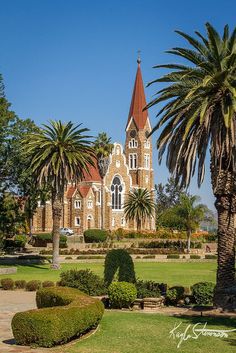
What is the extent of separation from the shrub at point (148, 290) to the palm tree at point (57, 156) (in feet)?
59.6

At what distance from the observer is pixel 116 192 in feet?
288

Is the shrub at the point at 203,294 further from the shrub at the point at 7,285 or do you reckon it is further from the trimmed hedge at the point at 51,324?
the shrub at the point at 7,285

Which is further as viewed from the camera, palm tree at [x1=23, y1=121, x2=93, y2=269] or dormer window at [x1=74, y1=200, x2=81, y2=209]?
dormer window at [x1=74, y1=200, x2=81, y2=209]

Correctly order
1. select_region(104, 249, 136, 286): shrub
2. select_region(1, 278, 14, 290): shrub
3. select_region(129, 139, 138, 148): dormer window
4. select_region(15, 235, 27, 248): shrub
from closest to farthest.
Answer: select_region(104, 249, 136, 286): shrub → select_region(1, 278, 14, 290): shrub → select_region(15, 235, 27, 248): shrub → select_region(129, 139, 138, 148): dormer window

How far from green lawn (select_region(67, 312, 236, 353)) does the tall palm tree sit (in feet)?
11.4

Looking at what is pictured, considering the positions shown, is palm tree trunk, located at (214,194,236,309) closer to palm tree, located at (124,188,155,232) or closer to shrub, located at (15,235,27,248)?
shrub, located at (15,235,27,248)

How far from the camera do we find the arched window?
87375 millimetres

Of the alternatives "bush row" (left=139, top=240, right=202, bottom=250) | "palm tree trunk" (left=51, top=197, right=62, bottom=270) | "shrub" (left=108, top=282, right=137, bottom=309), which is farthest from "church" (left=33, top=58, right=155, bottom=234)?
"shrub" (left=108, top=282, right=137, bottom=309)

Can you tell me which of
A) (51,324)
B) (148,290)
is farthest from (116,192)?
(51,324)

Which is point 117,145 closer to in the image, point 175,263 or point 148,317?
point 175,263

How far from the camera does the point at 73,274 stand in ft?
74.6

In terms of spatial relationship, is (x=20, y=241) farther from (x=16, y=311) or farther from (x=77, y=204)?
(x=16, y=311)

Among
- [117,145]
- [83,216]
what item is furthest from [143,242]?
[117,145]

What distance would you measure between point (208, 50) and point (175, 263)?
3075cm
